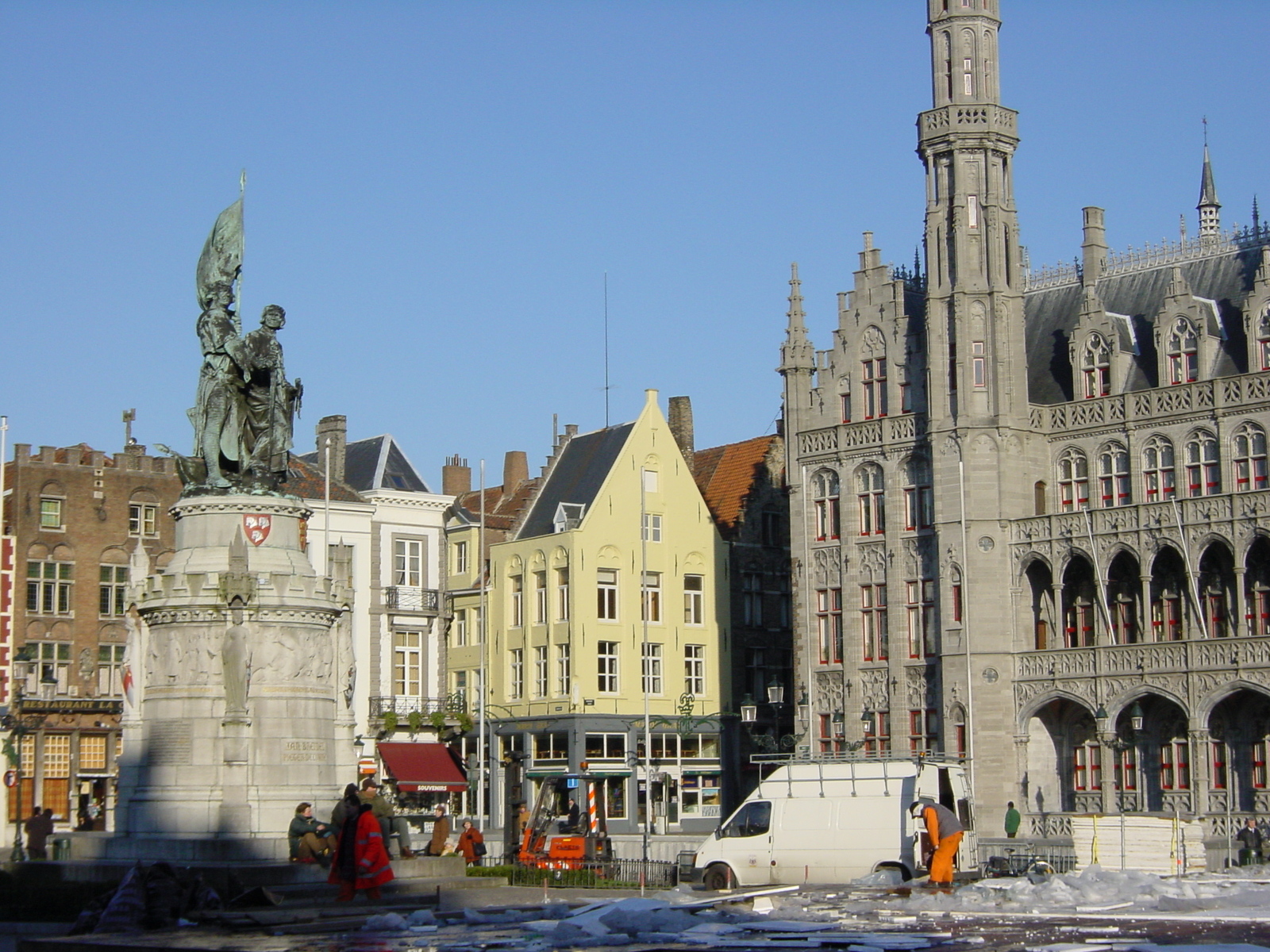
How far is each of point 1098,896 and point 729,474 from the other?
42306mm

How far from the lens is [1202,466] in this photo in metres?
52.0

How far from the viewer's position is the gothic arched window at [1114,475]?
176ft

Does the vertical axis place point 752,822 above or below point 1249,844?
Answer: above

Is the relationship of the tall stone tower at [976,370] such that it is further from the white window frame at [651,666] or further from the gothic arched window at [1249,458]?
the white window frame at [651,666]

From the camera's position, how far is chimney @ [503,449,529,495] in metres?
70.3

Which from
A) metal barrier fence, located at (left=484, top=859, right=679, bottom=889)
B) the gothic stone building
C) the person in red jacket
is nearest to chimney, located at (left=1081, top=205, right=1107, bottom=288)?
the gothic stone building

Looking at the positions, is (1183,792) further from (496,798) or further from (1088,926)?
(1088,926)

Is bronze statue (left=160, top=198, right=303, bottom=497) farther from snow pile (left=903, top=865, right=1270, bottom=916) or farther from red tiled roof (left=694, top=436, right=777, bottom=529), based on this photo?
red tiled roof (left=694, top=436, right=777, bottom=529)

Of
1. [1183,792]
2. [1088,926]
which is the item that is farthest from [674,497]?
[1088,926]

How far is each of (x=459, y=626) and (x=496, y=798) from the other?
5.90 metres

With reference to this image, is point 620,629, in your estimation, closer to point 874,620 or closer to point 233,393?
point 874,620

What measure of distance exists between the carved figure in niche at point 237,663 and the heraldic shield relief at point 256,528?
3.62 ft

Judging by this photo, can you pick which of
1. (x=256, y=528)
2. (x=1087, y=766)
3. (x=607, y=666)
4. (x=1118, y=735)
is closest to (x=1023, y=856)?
(x=1118, y=735)

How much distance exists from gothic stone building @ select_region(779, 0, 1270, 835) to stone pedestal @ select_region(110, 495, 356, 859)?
27740 mm
